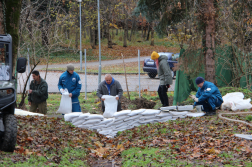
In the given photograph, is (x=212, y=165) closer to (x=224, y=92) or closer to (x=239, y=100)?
(x=239, y=100)

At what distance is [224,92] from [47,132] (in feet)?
19.5

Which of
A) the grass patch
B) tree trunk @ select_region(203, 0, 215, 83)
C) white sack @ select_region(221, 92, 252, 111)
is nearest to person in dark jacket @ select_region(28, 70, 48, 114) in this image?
the grass patch

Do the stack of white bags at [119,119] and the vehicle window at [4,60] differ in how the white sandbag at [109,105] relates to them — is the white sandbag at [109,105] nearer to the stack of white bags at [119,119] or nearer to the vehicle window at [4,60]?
the stack of white bags at [119,119]

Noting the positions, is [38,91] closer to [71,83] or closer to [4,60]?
[71,83]

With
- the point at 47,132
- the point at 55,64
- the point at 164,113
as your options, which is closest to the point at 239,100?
the point at 164,113

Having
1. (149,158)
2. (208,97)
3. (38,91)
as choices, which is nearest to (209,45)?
(208,97)

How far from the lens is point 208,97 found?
7.88m

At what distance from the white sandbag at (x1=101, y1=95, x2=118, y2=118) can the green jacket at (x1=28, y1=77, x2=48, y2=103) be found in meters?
1.65

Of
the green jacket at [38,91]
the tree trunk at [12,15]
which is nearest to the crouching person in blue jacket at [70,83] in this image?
the green jacket at [38,91]

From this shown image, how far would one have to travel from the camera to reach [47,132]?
21.5 feet

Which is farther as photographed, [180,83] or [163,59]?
[180,83]

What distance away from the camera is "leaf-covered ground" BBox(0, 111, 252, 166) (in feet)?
16.3

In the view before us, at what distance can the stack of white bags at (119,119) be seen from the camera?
780 cm

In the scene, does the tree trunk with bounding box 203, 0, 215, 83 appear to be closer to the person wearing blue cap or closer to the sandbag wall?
the person wearing blue cap
